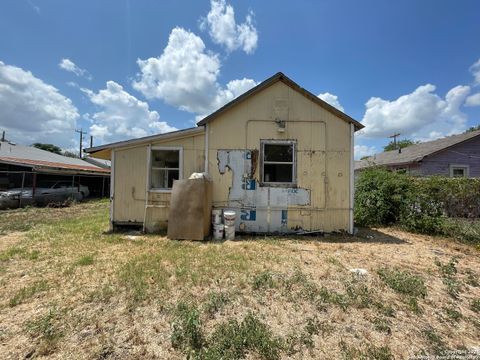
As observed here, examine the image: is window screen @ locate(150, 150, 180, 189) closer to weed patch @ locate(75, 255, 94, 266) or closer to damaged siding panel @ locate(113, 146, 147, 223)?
damaged siding panel @ locate(113, 146, 147, 223)

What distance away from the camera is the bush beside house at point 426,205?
7.04 metres

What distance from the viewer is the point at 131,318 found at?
2871mm

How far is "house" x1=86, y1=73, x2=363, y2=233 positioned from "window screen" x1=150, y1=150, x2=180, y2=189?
16 centimetres

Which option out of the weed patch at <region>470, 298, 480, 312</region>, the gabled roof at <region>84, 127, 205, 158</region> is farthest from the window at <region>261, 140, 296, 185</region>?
the weed patch at <region>470, 298, 480, 312</region>

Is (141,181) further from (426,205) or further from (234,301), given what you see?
(426,205)

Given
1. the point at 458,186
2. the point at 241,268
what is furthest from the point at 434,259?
the point at 241,268

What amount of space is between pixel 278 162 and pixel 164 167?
3513mm

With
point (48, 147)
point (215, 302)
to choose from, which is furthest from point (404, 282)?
point (48, 147)

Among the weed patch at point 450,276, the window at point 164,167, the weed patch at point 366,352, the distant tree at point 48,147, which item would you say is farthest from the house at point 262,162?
the distant tree at point 48,147

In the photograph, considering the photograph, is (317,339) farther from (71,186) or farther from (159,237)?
(71,186)

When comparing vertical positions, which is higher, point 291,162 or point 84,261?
point 291,162

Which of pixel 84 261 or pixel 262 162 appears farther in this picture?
pixel 262 162

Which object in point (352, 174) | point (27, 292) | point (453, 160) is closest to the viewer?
point (27, 292)

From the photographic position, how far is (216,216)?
6703mm
